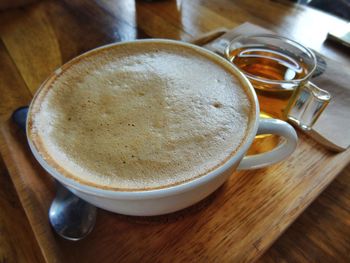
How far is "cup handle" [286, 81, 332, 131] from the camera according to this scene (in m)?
0.56

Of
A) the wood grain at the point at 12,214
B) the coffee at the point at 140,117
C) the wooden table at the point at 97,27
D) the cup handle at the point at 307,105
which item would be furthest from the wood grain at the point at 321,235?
the wood grain at the point at 12,214

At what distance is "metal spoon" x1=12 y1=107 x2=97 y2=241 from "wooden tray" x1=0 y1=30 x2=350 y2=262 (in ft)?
Answer: 0.03

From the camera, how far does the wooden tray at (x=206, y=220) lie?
442 mm

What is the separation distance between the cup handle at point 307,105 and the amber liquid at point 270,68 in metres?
0.02

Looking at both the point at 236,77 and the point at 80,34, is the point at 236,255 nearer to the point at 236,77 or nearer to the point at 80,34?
the point at 236,77

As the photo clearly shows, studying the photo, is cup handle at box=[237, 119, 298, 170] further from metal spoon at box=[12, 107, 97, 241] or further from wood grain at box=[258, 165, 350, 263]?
metal spoon at box=[12, 107, 97, 241]

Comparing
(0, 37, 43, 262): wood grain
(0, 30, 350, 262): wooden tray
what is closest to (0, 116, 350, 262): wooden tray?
(0, 30, 350, 262): wooden tray

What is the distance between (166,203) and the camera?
0.38 metres

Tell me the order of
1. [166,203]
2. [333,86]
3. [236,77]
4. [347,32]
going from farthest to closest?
[347,32] → [333,86] → [236,77] → [166,203]

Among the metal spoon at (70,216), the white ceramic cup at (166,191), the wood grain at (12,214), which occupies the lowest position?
the wood grain at (12,214)

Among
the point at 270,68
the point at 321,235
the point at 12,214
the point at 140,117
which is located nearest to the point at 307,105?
the point at 270,68

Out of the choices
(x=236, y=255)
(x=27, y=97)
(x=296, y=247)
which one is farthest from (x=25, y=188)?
(x=296, y=247)

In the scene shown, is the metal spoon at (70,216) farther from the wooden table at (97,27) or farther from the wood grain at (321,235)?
the wood grain at (321,235)

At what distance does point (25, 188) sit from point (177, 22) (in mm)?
711
